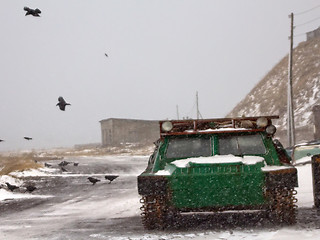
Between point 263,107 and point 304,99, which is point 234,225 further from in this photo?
point 263,107

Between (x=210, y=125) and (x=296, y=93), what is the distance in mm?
57175

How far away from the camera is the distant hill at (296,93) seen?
53956 millimetres

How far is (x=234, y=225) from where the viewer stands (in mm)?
7820

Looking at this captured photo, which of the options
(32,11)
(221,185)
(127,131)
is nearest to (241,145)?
(221,185)

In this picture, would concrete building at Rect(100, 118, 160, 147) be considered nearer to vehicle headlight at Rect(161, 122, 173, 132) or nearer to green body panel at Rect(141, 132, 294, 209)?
vehicle headlight at Rect(161, 122, 173, 132)

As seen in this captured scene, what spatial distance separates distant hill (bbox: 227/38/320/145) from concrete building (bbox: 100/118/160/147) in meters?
17.6

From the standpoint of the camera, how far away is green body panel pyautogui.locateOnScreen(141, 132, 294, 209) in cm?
723

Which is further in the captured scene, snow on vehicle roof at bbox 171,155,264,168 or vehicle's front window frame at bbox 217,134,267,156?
vehicle's front window frame at bbox 217,134,267,156

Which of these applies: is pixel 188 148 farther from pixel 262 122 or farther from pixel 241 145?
pixel 262 122

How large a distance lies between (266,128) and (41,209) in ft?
20.0

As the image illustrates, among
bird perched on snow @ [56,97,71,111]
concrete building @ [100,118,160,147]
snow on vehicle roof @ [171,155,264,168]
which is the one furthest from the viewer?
concrete building @ [100,118,160,147]

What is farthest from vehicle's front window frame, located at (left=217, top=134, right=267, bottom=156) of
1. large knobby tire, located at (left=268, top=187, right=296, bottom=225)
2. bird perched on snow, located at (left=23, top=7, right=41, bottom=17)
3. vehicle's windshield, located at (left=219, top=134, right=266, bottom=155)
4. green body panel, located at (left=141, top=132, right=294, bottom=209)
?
bird perched on snow, located at (left=23, top=7, right=41, bottom=17)

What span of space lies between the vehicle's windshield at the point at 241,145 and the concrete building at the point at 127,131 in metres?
77.2

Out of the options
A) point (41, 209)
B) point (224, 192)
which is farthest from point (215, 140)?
point (41, 209)
